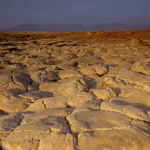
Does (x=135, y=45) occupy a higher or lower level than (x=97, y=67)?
higher

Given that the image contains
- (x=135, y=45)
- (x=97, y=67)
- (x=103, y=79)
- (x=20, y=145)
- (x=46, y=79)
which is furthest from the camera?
(x=135, y=45)

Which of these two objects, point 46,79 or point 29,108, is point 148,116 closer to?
point 29,108

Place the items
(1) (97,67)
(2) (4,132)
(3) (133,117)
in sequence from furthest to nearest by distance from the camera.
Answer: (1) (97,67), (3) (133,117), (2) (4,132)

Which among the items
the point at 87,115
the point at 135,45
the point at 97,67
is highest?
the point at 135,45

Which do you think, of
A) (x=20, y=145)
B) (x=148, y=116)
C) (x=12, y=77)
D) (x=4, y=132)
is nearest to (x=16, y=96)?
(x=12, y=77)

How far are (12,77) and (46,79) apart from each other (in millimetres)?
850

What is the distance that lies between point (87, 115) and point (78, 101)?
524 mm

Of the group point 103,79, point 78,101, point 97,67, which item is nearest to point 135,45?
point 97,67

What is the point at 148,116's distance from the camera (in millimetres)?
1714

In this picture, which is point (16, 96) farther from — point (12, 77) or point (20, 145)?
point (20, 145)

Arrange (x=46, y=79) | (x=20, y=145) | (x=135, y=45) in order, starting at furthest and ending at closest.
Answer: (x=135, y=45), (x=46, y=79), (x=20, y=145)

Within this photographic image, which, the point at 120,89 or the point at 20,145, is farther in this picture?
the point at 120,89

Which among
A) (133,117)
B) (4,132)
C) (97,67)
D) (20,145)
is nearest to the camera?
(20,145)

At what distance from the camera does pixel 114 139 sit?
134 cm
